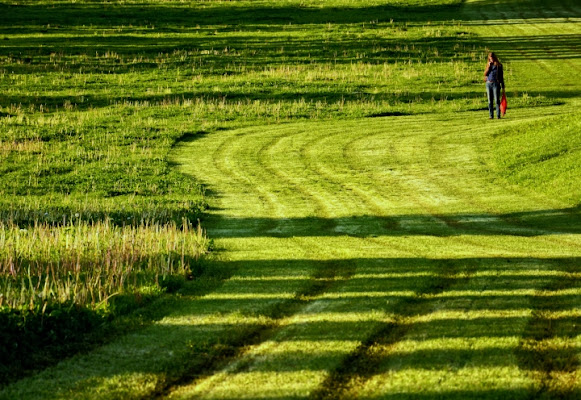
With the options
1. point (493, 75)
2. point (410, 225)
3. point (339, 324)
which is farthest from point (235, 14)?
point (339, 324)

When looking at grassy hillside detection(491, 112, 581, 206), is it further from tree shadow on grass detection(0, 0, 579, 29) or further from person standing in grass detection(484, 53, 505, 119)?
tree shadow on grass detection(0, 0, 579, 29)

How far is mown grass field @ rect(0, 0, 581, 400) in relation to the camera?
A: 9.69 m

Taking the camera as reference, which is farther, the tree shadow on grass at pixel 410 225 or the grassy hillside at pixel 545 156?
the grassy hillside at pixel 545 156

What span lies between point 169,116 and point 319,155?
11292mm

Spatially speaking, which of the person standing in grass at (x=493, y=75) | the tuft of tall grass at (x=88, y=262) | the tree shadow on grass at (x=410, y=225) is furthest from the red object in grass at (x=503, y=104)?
the tuft of tall grass at (x=88, y=262)

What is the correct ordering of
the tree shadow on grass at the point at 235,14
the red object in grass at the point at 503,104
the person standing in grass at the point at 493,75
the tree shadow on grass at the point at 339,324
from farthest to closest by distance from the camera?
Result: the tree shadow on grass at the point at 235,14 → the red object in grass at the point at 503,104 → the person standing in grass at the point at 493,75 → the tree shadow on grass at the point at 339,324

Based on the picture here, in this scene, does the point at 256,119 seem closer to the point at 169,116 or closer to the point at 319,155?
the point at 169,116

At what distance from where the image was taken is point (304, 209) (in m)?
21.5

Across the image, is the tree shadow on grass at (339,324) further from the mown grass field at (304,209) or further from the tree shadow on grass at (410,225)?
the tree shadow on grass at (410,225)

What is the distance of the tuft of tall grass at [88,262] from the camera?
11.9 metres

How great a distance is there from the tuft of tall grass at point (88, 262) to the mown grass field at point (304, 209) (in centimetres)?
9

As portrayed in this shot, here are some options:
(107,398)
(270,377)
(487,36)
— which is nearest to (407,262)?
(270,377)

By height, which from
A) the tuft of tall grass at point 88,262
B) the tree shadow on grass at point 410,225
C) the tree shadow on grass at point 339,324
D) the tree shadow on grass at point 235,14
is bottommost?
the tree shadow on grass at point 410,225

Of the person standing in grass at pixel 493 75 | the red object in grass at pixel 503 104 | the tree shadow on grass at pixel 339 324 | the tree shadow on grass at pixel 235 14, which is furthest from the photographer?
the tree shadow on grass at pixel 235 14
